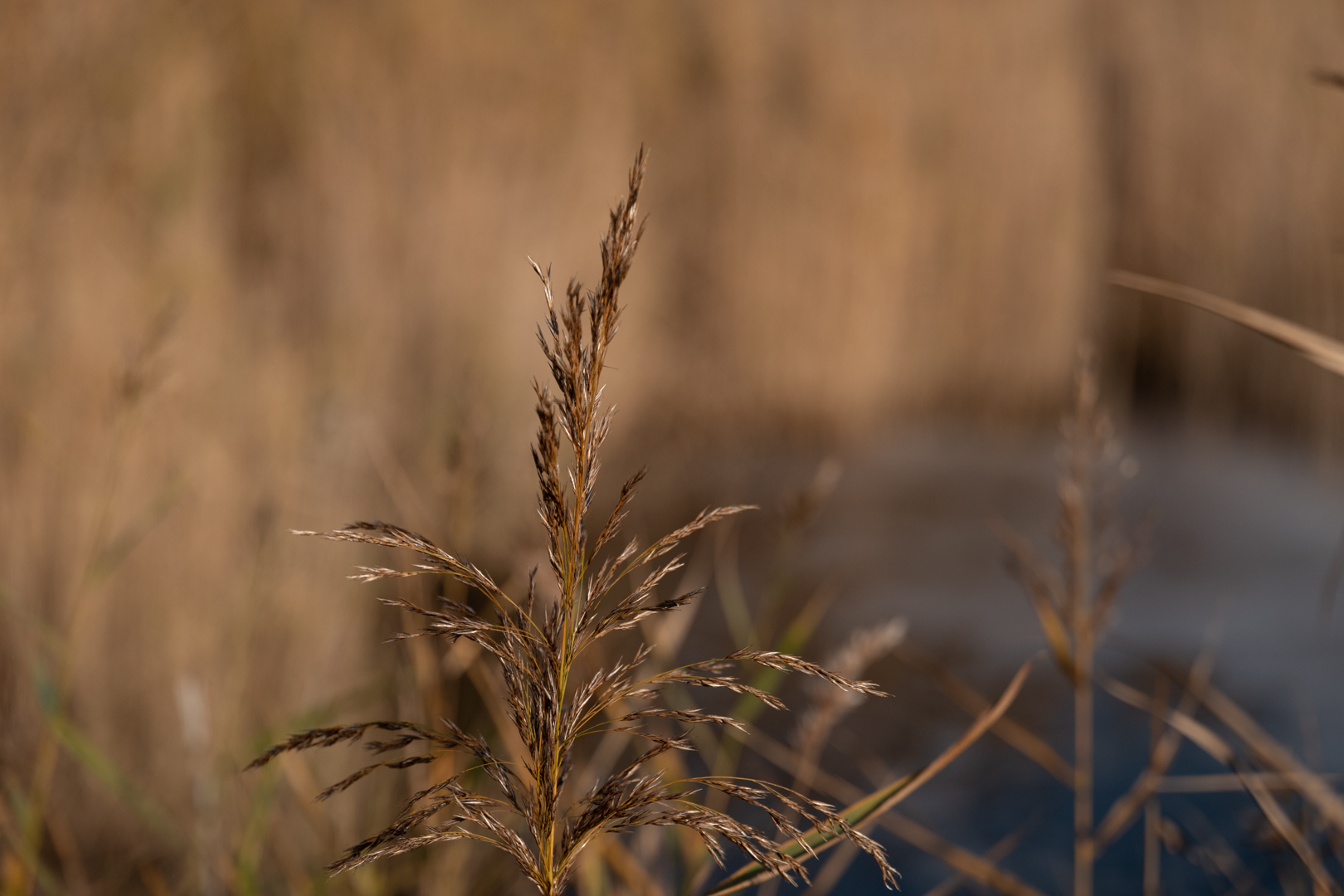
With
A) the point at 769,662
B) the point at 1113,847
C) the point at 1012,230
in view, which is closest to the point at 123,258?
the point at 769,662

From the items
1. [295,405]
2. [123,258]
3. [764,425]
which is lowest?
[764,425]

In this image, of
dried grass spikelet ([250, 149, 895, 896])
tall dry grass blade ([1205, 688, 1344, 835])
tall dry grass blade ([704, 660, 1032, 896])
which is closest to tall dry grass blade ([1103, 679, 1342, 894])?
tall dry grass blade ([1205, 688, 1344, 835])

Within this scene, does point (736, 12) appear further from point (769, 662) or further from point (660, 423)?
point (769, 662)

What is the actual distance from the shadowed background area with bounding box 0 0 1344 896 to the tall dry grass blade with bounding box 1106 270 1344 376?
0.23 metres

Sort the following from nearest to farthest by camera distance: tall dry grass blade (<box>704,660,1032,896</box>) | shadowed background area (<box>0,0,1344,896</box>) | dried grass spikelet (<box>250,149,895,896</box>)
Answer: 1. dried grass spikelet (<box>250,149,895,896</box>)
2. tall dry grass blade (<box>704,660,1032,896</box>)
3. shadowed background area (<box>0,0,1344,896</box>)

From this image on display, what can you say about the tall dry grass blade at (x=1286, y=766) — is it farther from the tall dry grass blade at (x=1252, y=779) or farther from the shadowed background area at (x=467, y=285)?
the shadowed background area at (x=467, y=285)

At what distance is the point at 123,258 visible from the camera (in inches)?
71.5

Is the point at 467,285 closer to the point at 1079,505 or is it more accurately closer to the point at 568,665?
the point at 1079,505

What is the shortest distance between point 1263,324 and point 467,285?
2658mm

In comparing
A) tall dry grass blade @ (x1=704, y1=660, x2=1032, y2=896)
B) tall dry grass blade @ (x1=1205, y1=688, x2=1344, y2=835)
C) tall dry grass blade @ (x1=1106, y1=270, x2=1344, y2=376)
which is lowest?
tall dry grass blade @ (x1=1205, y1=688, x2=1344, y2=835)

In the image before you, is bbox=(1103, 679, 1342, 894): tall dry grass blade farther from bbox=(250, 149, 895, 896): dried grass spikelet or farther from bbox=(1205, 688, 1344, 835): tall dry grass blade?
bbox=(250, 149, 895, 896): dried grass spikelet

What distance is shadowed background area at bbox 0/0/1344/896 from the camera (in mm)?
1578

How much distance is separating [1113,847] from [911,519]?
218 cm

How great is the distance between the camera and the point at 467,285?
2.99 m
